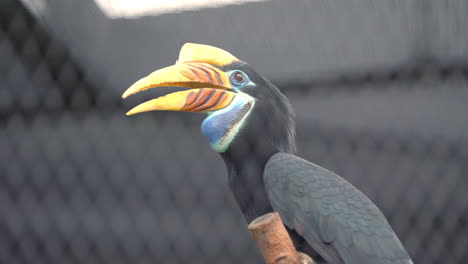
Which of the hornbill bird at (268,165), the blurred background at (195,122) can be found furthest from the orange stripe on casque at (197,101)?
the blurred background at (195,122)

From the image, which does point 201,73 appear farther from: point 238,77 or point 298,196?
point 298,196

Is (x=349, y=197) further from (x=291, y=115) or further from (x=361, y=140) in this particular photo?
(x=361, y=140)

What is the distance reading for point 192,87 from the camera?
1014 mm

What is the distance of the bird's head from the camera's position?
954 mm

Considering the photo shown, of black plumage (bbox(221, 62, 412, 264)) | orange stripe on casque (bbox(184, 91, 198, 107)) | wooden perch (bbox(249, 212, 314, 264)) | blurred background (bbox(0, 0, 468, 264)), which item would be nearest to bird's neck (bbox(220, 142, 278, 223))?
black plumage (bbox(221, 62, 412, 264))

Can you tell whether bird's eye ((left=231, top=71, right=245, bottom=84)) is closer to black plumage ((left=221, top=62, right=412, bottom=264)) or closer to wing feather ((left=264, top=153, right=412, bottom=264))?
black plumage ((left=221, top=62, right=412, bottom=264))

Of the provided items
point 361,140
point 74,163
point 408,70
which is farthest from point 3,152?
point 408,70

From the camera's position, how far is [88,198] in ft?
7.08

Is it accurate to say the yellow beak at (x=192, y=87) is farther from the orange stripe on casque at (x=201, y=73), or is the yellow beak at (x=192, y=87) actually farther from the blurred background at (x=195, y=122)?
the blurred background at (x=195, y=122)

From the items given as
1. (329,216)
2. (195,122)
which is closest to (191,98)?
(329,216)

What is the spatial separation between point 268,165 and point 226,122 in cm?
10

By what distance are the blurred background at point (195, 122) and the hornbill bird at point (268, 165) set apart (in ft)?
2.10

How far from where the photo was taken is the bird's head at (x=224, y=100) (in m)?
0.95

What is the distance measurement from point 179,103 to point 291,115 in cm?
22
